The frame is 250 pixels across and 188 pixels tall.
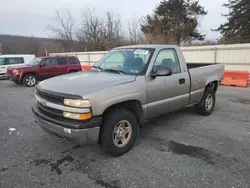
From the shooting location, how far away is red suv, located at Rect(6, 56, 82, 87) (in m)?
12.3

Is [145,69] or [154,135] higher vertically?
[145,69]

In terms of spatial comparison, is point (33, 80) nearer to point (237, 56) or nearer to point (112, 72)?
point (112, 72)

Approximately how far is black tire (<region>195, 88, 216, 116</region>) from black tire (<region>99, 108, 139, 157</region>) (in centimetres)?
257

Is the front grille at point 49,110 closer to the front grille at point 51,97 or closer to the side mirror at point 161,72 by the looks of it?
the front grille at point 51,97

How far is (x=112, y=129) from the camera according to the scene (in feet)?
11.0

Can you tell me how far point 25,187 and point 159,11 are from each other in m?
32.5

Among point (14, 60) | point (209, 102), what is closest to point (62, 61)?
point (14, 60)

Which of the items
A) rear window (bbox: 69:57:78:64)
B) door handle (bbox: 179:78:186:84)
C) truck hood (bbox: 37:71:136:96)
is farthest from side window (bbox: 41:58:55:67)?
door handle (bbox: 179:78:186:84)

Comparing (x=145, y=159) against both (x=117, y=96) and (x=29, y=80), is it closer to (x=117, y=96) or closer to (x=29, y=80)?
(x=117, y=96)

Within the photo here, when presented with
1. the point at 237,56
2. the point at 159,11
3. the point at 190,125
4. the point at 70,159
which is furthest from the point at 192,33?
the point at 70,159

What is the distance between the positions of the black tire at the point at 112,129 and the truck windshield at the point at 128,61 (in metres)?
0.83

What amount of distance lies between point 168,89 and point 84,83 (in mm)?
1705

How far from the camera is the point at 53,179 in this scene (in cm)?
295

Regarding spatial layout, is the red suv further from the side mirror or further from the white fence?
the side mirror
